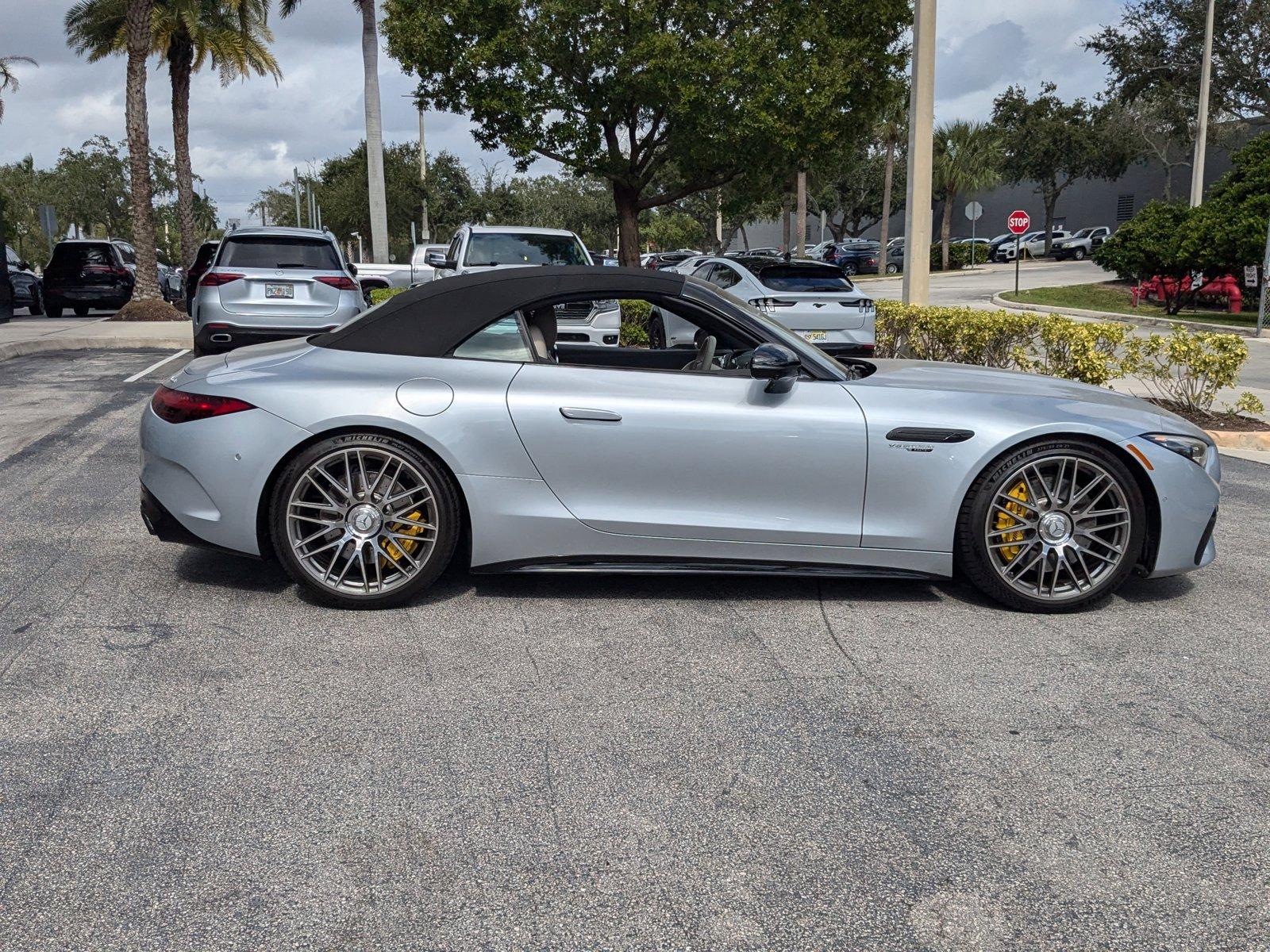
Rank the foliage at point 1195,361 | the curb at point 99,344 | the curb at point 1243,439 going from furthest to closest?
1. the curb at point 99,344
2. the foliage at point 1195,361
3. the curb at point 1243,439

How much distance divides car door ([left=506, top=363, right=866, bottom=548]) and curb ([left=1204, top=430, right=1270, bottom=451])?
653 centimetres

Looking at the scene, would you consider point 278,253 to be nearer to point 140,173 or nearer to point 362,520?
point 362,520

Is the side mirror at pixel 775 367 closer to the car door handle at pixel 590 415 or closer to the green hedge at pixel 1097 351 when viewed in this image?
the car door handle at pixel 590 415

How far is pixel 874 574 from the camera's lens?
17.1 feet

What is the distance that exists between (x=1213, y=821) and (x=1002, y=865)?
0.70 meters

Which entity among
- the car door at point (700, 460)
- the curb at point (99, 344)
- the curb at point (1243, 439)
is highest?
the car door at point (700, 460)

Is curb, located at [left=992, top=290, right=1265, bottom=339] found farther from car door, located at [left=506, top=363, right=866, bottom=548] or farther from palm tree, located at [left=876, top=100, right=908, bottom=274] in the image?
palm tree, located at [left=876, top=100, right=908, bottom=274]

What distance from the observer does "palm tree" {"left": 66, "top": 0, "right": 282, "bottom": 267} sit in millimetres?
30422

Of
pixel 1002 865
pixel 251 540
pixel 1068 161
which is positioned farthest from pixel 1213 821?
pixel 1068 161

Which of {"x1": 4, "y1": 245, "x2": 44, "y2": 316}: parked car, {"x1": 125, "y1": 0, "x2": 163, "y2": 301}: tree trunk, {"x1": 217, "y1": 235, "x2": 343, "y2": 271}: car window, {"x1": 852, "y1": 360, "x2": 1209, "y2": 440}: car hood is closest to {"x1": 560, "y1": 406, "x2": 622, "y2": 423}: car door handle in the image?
{"x1": 852, "y1": 360, "x2": 1209, "y2": 440}: car hood

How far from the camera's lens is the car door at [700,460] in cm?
509

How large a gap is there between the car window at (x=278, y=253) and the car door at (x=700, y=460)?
980 centimetres

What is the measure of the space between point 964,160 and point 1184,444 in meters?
63.2

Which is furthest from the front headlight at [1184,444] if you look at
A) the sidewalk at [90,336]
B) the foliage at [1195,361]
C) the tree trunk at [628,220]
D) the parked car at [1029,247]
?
the parked car at [1029,247]
